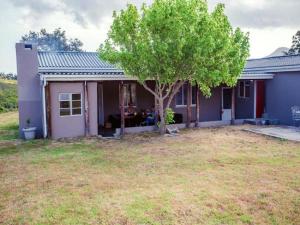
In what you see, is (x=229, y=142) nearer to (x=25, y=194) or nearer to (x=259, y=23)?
(x=25, y=194)

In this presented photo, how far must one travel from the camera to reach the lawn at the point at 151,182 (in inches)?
223

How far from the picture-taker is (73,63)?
1755 centimetres

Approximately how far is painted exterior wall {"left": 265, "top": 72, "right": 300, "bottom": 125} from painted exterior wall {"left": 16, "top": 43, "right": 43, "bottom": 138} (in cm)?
→ 1268

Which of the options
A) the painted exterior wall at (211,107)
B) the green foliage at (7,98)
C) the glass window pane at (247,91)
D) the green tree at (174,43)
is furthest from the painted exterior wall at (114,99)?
the green foliage at (7,98)

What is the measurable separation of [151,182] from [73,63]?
1190 centimetres

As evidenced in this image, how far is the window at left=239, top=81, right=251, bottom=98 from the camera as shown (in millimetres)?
18797

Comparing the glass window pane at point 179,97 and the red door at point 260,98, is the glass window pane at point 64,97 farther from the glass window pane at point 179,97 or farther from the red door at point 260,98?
the red door at point 260,98

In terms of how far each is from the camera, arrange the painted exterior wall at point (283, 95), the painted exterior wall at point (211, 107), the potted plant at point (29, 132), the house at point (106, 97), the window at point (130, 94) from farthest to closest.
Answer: the painted exterior wall at point (211, 107) < the window at point (130, 94) < the painted exterior wall at point (283, 95) < the house at point (106, 97) < the potted plant at point (29, 132)

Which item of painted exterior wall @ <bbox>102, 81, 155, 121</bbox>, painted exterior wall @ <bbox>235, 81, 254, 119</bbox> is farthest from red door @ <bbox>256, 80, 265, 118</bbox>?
painted exterior wall @ <bbox>102, 81, 155, 121</bbox>

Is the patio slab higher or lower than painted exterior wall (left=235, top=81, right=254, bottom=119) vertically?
lower

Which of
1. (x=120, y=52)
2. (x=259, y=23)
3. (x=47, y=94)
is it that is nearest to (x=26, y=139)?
(x=47, y=94)

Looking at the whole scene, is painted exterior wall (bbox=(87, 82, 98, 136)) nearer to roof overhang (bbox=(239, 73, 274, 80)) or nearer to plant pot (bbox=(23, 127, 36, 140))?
plant pot (bbox=(23, 127, 36, 140))

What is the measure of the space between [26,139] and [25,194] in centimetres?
699

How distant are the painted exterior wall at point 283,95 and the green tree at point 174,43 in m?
4.51
